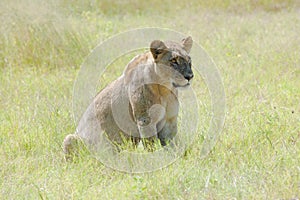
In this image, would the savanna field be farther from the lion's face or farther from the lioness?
the lion's face

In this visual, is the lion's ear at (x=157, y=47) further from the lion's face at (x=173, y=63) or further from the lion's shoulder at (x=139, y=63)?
the lion's shoulder at (x=139, y=63)

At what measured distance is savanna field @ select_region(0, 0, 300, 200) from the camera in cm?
433

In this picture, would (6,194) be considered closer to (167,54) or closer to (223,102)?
(167,54)

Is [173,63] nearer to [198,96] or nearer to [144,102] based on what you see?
[144,102]

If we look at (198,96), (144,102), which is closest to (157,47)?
(144,102)

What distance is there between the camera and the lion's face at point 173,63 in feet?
15.7

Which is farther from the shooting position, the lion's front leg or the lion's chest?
the lion's front leg

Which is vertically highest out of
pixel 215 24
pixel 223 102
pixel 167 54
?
pixel 167 54

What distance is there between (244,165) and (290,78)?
3087mm

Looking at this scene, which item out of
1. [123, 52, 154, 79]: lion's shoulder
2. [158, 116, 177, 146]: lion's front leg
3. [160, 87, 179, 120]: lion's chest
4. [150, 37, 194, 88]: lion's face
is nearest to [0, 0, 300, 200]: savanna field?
[158, 116, 177, 146]: lion's front leg

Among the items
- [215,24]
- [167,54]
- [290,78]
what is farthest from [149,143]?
[215,24]

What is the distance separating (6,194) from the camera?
4422 mm

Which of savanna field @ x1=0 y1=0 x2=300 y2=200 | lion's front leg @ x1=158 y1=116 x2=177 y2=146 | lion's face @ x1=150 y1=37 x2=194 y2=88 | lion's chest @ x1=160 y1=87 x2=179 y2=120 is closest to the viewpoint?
savanna field @ x1=0 y1=0 x2=300 y2=200

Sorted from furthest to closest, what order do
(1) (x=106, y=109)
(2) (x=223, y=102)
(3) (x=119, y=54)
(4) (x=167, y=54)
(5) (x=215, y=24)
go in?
(5) (x=215, y=24) < (3) (x=119, y=54) < (2) (x=223, y=102) < (1) (x=106, y=109) < (4) (x=167, y=54)
